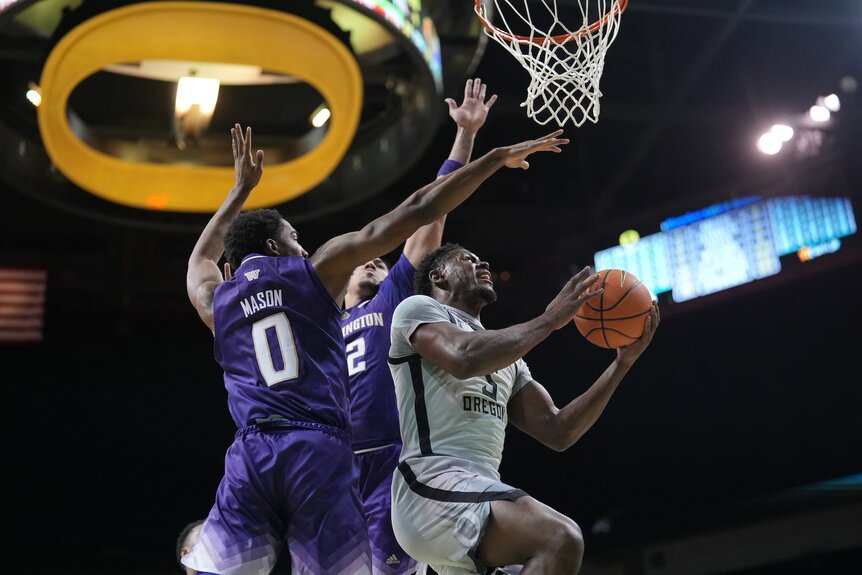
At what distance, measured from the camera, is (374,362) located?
4.36m

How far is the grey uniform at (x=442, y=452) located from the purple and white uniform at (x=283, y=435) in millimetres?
226

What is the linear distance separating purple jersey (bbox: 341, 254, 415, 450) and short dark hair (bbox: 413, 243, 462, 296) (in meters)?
0.35

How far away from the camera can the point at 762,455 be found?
12039 millimetres

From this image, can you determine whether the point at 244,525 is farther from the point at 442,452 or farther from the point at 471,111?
the point at 471,111

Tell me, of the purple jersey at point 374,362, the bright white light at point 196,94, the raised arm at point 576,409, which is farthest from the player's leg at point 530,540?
the bright white light at point 196,94

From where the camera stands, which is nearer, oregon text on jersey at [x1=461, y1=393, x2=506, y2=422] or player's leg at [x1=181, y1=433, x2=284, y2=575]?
player's leg at [x1=181, y1=433, x2=284, y2=575]

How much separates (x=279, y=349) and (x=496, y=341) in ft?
2.30

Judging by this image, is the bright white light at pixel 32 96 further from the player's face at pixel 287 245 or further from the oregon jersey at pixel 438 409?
the oregon jersey at pixel 438 409

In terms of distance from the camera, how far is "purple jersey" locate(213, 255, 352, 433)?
133 inches

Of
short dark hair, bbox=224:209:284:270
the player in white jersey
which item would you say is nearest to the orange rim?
the player in white jersey

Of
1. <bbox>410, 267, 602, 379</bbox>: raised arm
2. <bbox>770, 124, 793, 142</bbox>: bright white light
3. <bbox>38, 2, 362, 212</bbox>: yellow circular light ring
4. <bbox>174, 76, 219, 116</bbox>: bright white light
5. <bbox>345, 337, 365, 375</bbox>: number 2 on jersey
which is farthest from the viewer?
<bbox>770, 124, 793, 142</bbox>: bright white light

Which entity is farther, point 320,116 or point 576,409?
point 320,116

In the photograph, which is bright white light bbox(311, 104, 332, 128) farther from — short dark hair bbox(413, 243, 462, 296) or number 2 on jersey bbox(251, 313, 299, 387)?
number 2 on jersey bbox(251, 313, 299, 387)

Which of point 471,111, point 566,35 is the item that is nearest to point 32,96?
point 566,35
